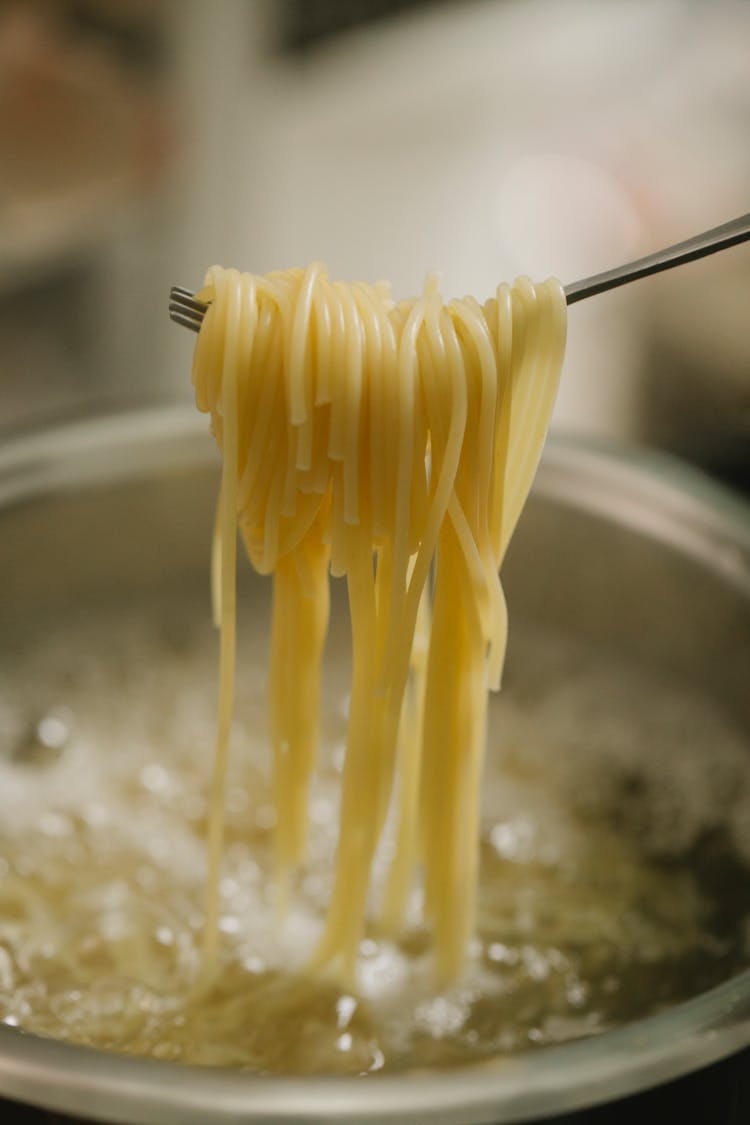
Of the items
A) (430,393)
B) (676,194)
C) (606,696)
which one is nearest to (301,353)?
(430,393)

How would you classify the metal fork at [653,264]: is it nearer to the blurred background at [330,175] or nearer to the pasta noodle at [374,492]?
the pasta noodle at [374,492]

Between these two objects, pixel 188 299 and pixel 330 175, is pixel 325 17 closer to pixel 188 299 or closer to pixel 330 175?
pixel 330 175

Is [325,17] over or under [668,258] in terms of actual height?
under

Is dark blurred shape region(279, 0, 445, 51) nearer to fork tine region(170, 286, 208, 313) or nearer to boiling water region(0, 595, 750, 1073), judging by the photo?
boiling water region(0, 595, 750, 1073)

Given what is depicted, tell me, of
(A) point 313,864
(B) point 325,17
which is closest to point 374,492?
(A) point 313,864

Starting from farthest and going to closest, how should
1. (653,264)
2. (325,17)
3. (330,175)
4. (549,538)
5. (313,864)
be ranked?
(325,17) → (330,175) → (549,538) → (313,864) → (653,264)

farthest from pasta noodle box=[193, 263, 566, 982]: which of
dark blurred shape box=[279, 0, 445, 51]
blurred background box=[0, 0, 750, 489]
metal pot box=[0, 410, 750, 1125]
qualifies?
dark blurred shape box=[279, 0, 445, 51]

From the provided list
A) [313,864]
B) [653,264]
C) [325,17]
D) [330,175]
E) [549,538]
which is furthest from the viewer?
[325,17]
